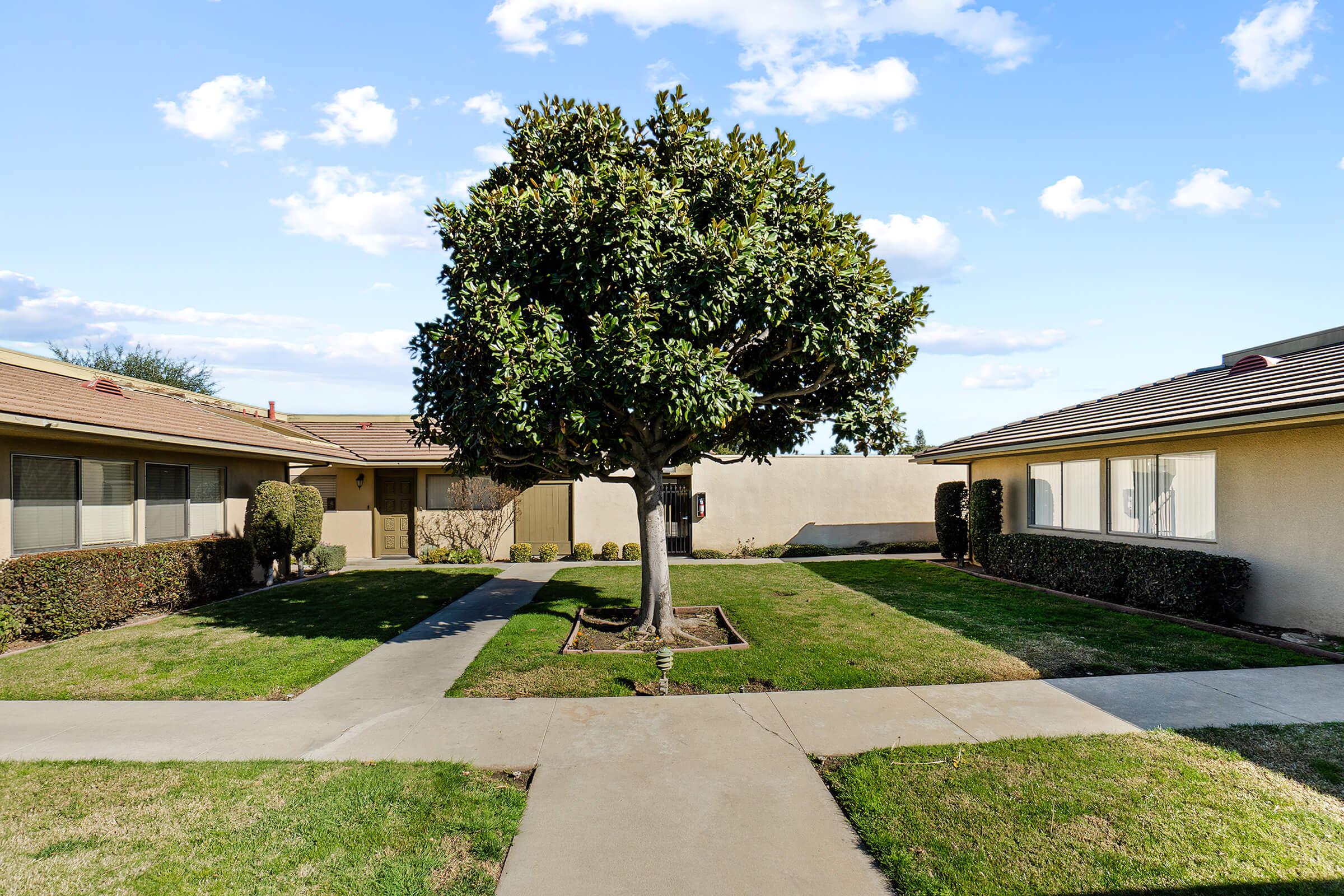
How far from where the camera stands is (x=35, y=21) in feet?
26.6

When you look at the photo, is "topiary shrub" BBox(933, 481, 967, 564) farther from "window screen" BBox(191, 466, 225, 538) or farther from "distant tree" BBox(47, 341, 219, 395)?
"distant tree" BBox(47, 341, 219, 395)

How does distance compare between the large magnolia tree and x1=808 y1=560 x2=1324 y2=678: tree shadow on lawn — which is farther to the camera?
x1=808 y1=560 x2=1324 y2=678: tree shadow on lawn

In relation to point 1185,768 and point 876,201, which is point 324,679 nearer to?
point 1185,768

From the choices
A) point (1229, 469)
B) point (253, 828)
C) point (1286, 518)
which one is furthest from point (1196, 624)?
point (253, 828)

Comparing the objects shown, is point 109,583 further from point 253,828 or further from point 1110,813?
point 1110,813

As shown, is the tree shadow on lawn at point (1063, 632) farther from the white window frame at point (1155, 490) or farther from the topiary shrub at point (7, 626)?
the topiary shrub at point (7, 626)

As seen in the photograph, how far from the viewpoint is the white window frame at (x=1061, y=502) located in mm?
11586

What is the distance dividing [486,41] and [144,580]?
9217 mm

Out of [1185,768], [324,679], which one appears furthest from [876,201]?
[324,679]

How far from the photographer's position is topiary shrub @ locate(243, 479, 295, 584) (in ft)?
41.5

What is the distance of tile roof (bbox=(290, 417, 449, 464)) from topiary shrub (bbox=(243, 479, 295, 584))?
12.1 feet

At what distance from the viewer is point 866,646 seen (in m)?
7.70

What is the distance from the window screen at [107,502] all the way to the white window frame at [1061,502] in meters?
16.3

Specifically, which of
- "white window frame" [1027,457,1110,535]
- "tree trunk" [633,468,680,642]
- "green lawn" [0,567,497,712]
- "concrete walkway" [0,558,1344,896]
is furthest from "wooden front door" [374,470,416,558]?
"white window frame" [1027,457,1110,535]
